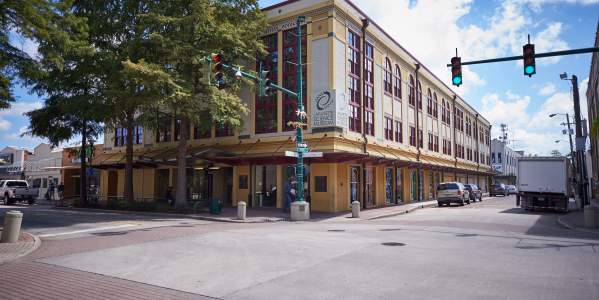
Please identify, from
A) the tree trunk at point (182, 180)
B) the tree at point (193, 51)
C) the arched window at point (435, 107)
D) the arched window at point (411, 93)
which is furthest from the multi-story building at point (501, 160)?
the tree trunk at point (182, 180)

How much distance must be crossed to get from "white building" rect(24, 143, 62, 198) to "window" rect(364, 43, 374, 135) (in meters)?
39.4

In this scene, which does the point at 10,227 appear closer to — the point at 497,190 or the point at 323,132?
the point at 323,132

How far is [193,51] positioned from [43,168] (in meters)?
38.5

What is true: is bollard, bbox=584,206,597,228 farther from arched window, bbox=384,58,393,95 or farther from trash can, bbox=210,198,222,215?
arched window, bbox=384,58,393,95

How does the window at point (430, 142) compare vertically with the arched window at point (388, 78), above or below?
below

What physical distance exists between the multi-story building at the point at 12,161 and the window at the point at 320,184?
53.1 metres

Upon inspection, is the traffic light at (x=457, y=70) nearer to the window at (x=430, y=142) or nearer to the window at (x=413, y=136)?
the window at (x=413, y=136)

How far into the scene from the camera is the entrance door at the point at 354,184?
2794 cm

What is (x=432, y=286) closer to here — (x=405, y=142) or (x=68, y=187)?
(x=405, y=142)

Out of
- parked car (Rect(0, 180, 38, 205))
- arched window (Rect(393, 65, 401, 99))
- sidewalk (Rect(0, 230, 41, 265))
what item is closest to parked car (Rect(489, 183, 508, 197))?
arched window (Rect(393, 65, 401, 99))

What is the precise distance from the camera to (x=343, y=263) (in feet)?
29.5

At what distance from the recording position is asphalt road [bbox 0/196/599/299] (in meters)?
6.83

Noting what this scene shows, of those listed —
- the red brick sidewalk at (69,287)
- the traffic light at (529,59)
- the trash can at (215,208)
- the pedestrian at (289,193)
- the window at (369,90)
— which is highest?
the window at (369,90)

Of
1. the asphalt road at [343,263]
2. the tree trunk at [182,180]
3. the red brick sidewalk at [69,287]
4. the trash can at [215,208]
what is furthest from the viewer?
the tree trunk at [182,180]
